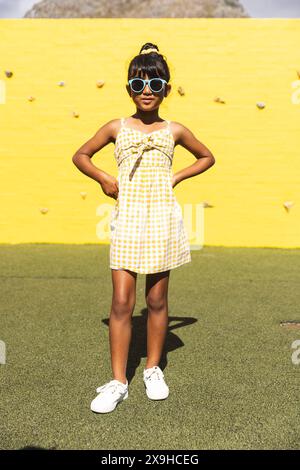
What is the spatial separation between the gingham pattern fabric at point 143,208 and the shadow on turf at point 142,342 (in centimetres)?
65

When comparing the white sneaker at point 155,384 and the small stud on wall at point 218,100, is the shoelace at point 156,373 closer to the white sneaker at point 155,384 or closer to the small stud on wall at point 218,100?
the white sneaker at point 155,384

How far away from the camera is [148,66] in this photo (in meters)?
2.57

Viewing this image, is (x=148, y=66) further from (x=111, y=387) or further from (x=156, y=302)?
(x=111, y=387)

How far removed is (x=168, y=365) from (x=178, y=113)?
4.83 metres

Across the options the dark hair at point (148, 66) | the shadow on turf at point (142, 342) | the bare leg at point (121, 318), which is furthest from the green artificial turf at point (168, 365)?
the dark hair at point (148, 66)

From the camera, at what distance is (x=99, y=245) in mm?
7465

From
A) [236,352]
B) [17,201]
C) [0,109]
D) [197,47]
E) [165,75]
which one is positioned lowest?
[236,352]

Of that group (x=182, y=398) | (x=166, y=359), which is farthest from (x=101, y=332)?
(x=182, y=398)

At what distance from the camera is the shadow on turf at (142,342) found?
3.03 m

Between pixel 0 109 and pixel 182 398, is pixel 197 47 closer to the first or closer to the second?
pixel 0 109

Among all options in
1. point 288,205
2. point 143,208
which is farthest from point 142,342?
point 288,205

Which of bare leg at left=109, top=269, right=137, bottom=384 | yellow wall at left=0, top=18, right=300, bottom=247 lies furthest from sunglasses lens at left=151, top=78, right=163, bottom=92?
yellow wall at left=0, top=18, right=300, bottom=247

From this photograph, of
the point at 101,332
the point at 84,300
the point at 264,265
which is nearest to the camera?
the point at 101,332

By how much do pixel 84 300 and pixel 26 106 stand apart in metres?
3.78
